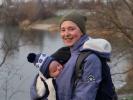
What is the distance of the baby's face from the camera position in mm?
2014

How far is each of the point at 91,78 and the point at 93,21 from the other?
1192 centimetres

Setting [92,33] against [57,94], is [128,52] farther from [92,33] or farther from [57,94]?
[57,94]

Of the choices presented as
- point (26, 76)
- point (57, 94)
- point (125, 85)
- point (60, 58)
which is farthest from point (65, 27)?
point (125, 85)

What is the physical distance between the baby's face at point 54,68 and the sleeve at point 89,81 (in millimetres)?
148

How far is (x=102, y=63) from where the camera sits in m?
1.97

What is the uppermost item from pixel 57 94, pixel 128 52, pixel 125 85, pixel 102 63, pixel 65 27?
pixel 65 27

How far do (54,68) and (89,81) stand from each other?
0.23 meters

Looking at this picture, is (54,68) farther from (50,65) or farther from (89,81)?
(89,81)

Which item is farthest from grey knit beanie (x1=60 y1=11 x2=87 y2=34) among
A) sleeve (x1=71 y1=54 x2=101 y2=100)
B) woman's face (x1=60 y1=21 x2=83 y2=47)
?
sleeve (x1=71 y1=54 x2=101 y2=100)

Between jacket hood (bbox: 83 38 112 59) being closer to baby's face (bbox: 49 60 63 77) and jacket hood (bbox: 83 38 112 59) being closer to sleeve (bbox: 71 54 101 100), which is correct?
sleeve (bbox: 71 54 101 100)

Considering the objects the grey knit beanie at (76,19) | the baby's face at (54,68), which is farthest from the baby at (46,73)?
the grey knit beanie at (76,19)

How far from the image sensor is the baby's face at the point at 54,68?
6.61 feet

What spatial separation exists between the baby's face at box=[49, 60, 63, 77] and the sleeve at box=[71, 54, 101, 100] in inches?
5.8

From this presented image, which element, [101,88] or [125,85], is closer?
[101,88]
